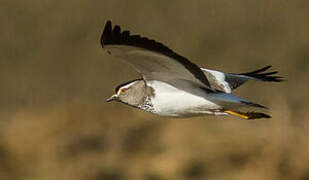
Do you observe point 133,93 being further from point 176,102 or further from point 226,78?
point 226,78

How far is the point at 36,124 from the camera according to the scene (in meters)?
15.4

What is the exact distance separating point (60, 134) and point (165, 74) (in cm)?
549

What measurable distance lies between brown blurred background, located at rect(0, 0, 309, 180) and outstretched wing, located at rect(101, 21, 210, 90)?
12.7 ft

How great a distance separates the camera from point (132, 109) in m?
14.9

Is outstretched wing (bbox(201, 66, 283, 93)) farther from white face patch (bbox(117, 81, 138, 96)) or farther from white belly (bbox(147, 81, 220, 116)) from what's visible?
white face patch (bbox(117, 81, 138, 96))

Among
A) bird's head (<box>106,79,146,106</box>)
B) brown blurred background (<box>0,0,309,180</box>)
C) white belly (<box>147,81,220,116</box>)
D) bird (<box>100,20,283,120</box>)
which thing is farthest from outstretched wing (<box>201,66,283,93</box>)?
brown blurred background (<box>0,0,309,180</box>)

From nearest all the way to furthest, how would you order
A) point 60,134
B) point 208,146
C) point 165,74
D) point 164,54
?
point 164,54, point 165,74, point 208,146, point 60,134

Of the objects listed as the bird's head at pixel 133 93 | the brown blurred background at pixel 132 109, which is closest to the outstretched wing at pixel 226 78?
the bird's head at pixel 133 93

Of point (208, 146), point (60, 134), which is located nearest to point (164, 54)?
point (208, 146)

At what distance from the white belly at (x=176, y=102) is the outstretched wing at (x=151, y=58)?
62 mm

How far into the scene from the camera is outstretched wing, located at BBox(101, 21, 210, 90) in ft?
28.2

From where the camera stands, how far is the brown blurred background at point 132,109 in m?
13.7

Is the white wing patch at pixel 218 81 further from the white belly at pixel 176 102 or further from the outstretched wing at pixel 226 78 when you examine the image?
the white belly at pixel 176 102

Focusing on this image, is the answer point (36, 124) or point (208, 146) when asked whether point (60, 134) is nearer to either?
point (36, 124)
